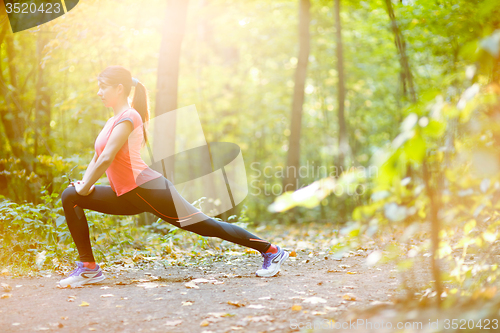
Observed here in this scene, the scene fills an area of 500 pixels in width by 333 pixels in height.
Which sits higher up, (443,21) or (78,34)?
(78,34)

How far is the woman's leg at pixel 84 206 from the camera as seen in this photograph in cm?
382

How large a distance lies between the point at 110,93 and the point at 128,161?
64 centimetres

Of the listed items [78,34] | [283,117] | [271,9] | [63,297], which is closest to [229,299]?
[63,297]

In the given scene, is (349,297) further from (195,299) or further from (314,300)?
(195,299)

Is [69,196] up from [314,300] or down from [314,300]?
up

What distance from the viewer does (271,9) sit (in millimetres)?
13875

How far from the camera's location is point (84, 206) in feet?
12.7

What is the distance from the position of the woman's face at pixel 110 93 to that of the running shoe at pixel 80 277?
151 centimetres

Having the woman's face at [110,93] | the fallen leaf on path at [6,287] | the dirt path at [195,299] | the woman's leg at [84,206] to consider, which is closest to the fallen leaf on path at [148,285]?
the dirt path at [195,299]

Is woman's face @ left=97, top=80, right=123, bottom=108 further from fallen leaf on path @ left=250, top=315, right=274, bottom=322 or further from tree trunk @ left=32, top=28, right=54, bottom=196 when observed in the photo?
tree trunk @ left=32, top=28, right=54, bottom=196

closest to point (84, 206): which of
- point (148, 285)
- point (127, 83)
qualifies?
point (148, 285)

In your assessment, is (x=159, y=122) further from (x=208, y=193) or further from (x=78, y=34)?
(x=208, y=193)

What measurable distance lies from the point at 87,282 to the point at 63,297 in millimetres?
421

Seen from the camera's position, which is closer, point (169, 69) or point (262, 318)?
point (262, 318)
